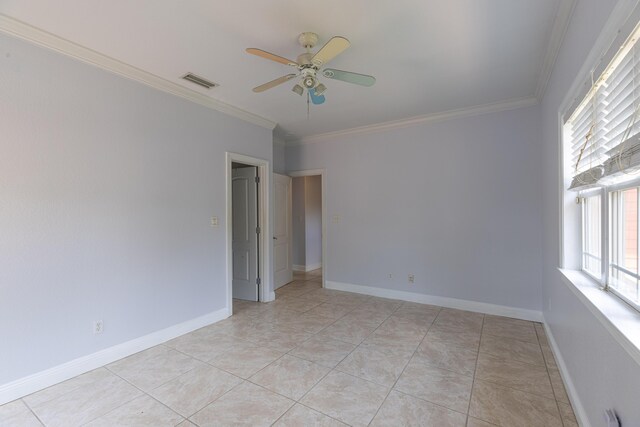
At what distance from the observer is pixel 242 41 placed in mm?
2271

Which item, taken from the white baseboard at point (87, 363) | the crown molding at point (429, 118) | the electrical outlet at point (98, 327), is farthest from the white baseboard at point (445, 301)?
the electrical outlet at point (98, 327)

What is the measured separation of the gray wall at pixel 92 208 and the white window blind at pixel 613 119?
11.0 feet

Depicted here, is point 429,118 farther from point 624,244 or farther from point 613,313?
point 613,313

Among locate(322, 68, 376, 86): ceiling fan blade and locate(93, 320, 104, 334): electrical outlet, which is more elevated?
locate(322, 68, 376, 86): ceiling fan blade

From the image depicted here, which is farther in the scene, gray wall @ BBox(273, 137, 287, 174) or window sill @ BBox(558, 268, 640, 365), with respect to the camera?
gray wall @ BBox(273, 137, 287, 174)

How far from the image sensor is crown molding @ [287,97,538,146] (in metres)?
3.48

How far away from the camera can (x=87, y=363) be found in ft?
7.84

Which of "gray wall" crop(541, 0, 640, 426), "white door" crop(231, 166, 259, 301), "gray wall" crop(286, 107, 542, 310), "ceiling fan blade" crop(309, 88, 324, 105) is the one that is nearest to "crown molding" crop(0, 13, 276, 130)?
"white door" crop(231, 166, 259, 301)

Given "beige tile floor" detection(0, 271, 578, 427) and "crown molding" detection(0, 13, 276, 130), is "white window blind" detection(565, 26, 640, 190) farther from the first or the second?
"crown molding" detection(0, 13, 276, 130)

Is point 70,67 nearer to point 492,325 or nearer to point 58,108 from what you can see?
point 58,108

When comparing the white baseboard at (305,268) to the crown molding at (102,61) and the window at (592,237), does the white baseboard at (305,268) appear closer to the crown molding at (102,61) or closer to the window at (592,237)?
the crown molding at (102,61)

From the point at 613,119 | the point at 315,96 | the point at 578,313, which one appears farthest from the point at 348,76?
the point at 578,313

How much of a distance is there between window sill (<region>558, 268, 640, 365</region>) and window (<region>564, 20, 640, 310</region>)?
0.15ft

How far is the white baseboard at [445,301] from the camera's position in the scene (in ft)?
11.5
